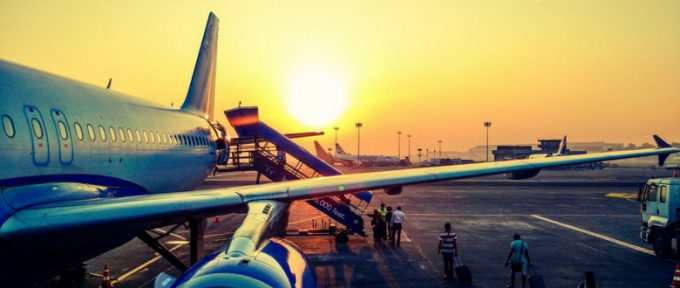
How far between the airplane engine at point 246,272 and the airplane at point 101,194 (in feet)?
0.05

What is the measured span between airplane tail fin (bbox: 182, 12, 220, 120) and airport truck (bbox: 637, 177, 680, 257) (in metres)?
20.6

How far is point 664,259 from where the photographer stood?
1809cm

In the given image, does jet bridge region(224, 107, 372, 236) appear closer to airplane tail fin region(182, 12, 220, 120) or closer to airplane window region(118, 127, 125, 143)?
airplane tail fin region(182, 12, 220, 120)

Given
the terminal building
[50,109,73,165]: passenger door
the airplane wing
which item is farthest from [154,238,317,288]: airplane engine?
the terminal building

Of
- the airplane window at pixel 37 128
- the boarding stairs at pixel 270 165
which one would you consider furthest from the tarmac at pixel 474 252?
the airplane window at pixel 37 128

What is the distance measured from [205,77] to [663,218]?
2156cm

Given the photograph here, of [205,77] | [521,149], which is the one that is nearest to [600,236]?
[205,77]

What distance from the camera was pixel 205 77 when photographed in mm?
22516

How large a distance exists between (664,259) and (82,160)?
20.9m

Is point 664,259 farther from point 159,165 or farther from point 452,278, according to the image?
point 159,165

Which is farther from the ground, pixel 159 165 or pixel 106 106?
pixel 106 106

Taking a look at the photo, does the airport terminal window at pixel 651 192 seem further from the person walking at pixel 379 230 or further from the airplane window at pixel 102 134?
the airplane window at pixel 102 134

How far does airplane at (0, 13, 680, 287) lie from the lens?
606 centimetres

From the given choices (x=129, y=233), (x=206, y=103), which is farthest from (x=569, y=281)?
(x=206, y=103)
